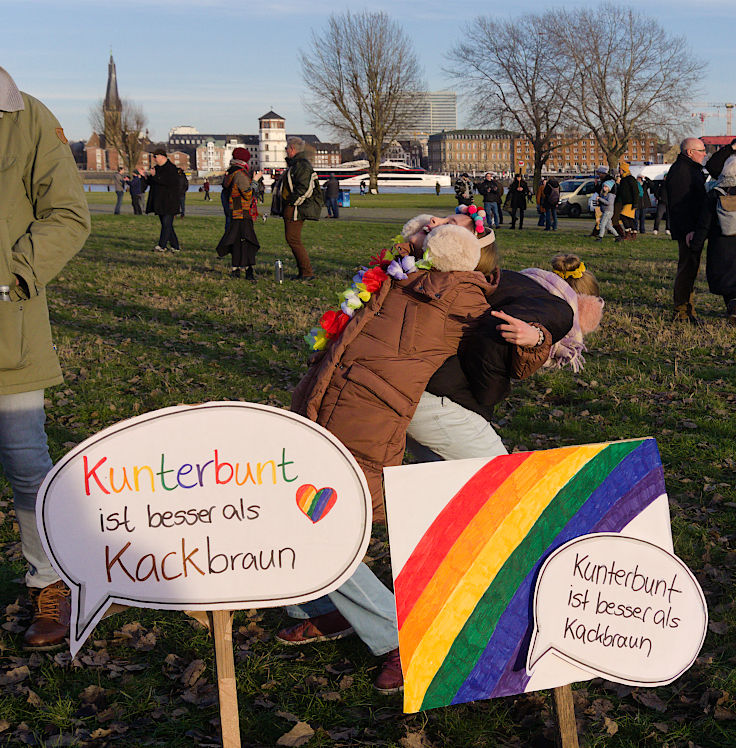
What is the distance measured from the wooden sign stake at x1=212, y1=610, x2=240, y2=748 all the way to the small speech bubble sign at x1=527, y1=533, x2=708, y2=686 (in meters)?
0.83

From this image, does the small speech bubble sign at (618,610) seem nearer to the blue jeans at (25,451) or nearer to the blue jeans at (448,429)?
the blue jeans at (448,429)

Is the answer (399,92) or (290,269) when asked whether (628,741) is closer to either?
(290,269)

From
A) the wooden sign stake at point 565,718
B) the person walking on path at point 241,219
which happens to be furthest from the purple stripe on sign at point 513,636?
the person walking on path at point 241,219

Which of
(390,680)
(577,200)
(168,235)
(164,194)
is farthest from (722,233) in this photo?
(577,200)

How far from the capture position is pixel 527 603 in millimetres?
2430

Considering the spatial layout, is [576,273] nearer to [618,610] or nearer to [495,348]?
[495,348]

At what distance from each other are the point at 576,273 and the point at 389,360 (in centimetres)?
99

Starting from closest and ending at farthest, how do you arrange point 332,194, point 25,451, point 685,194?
point 25,451 < point 685,194 < point 332,194

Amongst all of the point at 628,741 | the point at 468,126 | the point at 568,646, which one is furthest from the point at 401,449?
the point at 468,126

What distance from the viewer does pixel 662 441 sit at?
18.9 ft

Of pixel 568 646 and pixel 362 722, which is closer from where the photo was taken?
pixel 568 646

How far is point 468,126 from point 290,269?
4460 centimetres

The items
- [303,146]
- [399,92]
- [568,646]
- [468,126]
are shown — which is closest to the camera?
[568,646]

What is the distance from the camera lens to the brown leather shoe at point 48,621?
3.42 m
